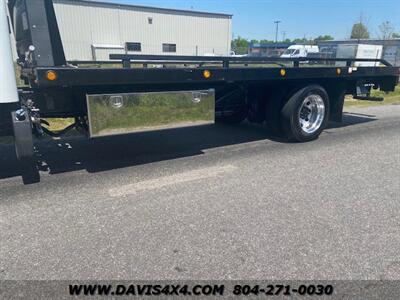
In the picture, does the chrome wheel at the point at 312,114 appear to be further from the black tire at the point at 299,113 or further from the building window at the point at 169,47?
the building window at the point at 169,47

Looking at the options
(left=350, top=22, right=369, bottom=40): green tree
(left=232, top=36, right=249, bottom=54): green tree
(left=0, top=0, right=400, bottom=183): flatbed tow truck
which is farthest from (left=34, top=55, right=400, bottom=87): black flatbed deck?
(left=350, top=22, right=369, bottom=40): green tree

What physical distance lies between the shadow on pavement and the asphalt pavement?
31 millimetres

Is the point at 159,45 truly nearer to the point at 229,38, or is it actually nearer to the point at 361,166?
the point at 229,38

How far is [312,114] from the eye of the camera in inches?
261

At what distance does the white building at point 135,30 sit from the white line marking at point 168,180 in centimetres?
2339

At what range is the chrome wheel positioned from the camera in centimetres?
644

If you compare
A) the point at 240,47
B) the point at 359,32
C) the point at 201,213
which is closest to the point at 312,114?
the point at 201,213

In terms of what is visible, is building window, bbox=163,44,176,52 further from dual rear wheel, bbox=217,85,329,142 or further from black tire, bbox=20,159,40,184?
black tire, bbox=20,159,40,184

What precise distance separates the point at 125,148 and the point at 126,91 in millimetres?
1491

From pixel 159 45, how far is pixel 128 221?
3451 centimetres

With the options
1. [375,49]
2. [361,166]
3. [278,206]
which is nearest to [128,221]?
[278,206]

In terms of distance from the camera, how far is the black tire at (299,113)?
241 inches

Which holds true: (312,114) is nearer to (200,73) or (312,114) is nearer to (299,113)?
(299,113)

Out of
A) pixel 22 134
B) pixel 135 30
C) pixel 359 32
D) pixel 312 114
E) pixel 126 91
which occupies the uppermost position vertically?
pixel 359 32
